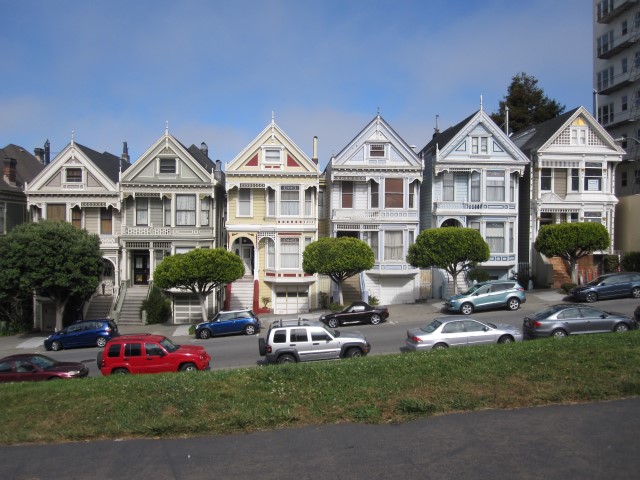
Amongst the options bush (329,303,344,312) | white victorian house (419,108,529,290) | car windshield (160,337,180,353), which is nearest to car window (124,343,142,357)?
car windshield (160,337,180,353)

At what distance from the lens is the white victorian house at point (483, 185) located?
118 feet

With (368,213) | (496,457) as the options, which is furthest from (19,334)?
(496,457)

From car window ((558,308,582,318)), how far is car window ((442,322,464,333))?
3.73 m

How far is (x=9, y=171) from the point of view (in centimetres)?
3809

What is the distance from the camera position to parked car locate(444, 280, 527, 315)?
28.0 meters

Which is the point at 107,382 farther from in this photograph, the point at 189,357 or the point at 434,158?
the point at 434,158

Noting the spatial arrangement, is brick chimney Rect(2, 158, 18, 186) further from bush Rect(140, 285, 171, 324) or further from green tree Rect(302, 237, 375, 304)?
green tree Rect(302, 237, 375, 304)

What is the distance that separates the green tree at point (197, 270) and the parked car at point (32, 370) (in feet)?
37.4

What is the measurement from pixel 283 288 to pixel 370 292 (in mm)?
5646

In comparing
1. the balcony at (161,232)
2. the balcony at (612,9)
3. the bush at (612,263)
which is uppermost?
the balcony at (612,9)

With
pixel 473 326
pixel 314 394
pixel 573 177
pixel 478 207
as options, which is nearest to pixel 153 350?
pixel 314 394

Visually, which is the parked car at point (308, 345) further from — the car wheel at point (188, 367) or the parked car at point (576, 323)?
the parked car at point (576, 323)

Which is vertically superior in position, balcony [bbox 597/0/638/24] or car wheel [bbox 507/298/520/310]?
balcony [bbox 597/0/638/24]

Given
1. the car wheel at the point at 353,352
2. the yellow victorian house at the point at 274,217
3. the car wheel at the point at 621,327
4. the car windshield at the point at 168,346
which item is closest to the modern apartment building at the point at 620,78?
the car wheel at the point at 621,327
